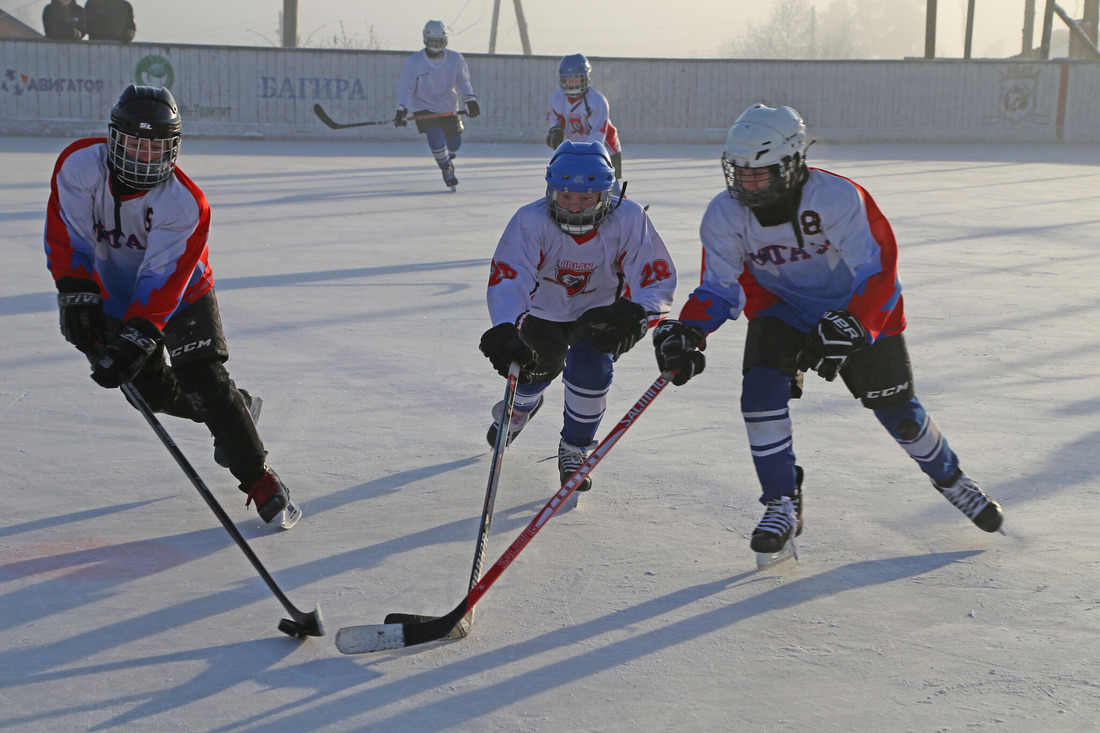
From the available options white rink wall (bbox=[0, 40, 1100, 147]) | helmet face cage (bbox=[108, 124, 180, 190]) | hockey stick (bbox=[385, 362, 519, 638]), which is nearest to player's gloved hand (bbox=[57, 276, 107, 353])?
helmet face cage (bbox=[108, 124, 180, 190])

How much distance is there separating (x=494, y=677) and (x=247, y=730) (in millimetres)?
519

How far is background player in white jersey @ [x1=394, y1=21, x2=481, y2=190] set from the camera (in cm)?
1081

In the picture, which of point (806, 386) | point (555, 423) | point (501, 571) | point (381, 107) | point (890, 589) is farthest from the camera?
point (381, 107)

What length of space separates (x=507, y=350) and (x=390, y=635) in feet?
2.88

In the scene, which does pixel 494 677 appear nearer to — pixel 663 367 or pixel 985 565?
pixel 663 367

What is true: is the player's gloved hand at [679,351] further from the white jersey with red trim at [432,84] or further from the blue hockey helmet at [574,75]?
the white jersey with red trim at [432,84]

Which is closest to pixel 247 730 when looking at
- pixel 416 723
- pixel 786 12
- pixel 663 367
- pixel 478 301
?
pixel 416 723

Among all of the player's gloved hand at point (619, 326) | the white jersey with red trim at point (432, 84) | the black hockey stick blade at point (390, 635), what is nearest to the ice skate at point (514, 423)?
the player's gloved hand at point (619, 326)

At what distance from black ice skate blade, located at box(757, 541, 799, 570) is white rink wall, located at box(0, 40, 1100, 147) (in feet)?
Answer: 47.0

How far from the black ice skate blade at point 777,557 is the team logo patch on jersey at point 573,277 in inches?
40.3

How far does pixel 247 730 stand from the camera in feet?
6.67

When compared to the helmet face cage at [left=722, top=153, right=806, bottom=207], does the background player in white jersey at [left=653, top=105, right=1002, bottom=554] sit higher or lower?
lower

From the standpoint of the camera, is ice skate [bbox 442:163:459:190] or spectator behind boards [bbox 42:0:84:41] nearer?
ice skate [bbox 442:163:459:190]

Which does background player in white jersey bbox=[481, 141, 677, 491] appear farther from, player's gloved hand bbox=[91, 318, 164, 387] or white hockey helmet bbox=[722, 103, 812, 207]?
player's gloved hand bbox=[91, 318, 164, 387]
